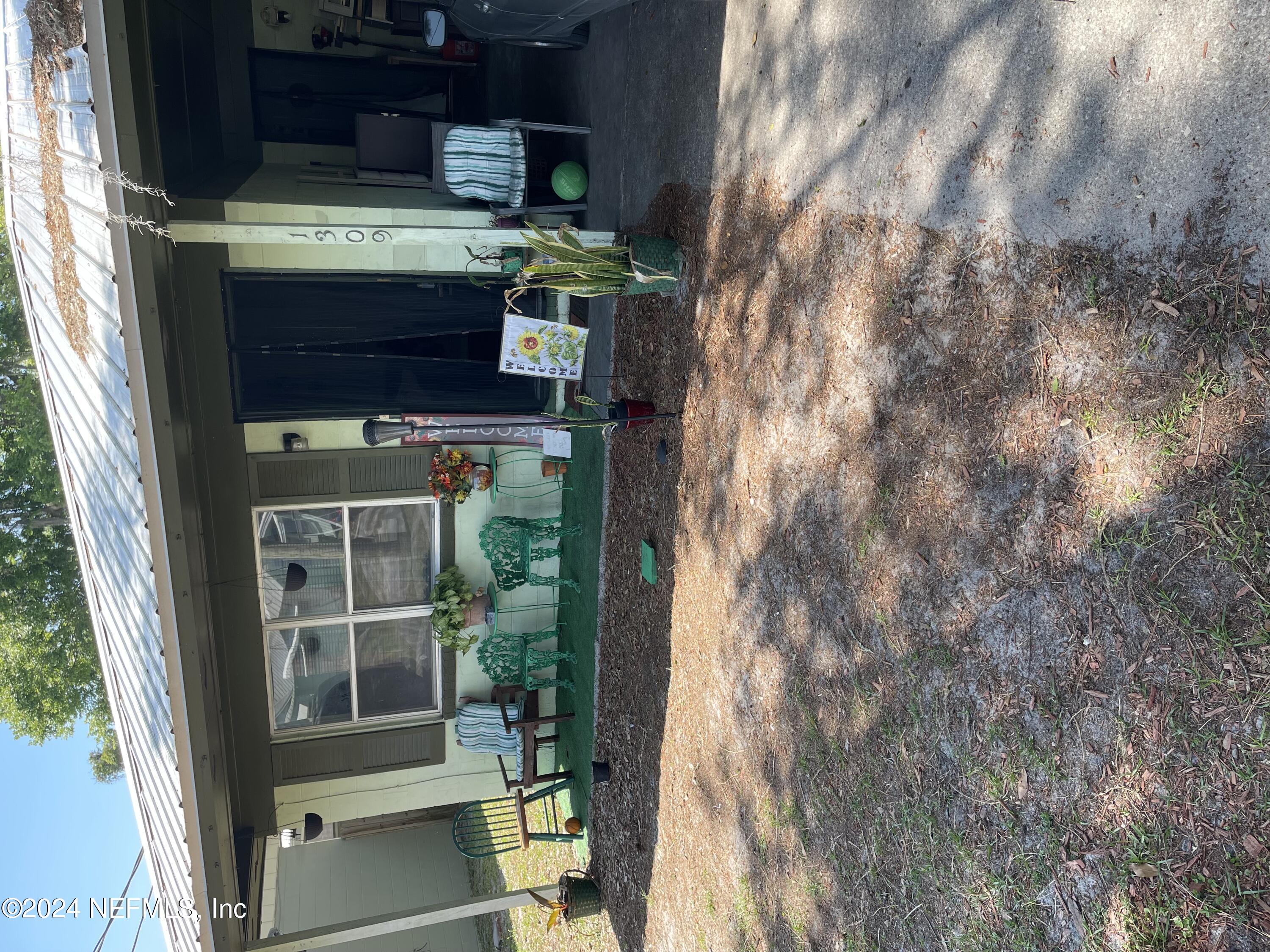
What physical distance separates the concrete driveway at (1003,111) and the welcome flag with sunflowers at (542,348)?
1.62 m

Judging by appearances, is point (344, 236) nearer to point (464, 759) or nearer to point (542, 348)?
point (542, 348)

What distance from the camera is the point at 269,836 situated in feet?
28.3

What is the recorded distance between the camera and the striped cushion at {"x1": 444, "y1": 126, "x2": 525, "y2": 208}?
21.2 ft

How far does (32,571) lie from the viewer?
1496cm

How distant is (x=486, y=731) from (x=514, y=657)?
2.90 feet

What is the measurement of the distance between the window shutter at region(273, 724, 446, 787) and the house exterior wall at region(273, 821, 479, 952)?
6.72 ft

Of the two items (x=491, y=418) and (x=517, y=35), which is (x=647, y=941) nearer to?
(x=491, y=418)

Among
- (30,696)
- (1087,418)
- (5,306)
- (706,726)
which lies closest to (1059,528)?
(1087,418)

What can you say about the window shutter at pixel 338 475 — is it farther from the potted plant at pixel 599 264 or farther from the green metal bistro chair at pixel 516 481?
the potted plant at pixel 599 264

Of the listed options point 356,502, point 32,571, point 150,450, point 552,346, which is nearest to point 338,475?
point 356,502

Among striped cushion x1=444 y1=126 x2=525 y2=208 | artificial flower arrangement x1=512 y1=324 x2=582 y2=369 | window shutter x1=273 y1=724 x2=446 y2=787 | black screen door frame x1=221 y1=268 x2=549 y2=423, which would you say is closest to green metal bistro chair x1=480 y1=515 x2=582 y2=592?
black screen door frame x1=221 y1=268 x2=549 y2=423

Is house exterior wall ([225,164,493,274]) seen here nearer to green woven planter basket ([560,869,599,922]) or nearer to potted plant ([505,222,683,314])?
potted plant ([505,222,683,314])

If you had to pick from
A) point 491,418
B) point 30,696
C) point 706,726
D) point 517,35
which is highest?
point 517,35

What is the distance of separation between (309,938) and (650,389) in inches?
233
